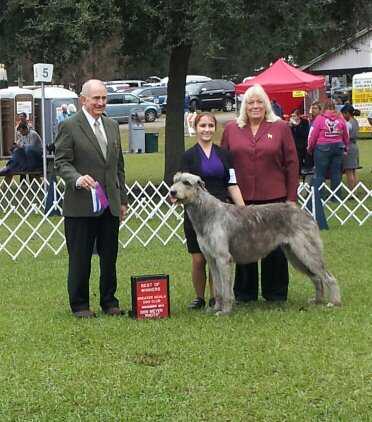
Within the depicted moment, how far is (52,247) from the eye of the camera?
11.4 m

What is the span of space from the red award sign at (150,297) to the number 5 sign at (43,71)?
9218 millimetres

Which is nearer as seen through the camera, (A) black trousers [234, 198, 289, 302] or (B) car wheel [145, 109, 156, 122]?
(A) black trousers [234, 198, 289, 302]

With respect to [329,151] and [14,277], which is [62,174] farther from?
[329,151]

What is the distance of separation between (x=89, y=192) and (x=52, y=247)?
4.67 meters

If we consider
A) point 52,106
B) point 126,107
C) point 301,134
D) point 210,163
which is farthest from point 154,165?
point 126,107

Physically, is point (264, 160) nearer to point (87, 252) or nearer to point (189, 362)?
point (87, 252)

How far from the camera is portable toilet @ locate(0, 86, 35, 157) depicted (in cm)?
2553

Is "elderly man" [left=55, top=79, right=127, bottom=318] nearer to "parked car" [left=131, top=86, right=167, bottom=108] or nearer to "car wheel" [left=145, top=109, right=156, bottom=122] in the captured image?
"car wheel" [left=145, top=109, right=156, bottom=122]

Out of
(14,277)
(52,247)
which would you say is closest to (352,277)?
(14,277)

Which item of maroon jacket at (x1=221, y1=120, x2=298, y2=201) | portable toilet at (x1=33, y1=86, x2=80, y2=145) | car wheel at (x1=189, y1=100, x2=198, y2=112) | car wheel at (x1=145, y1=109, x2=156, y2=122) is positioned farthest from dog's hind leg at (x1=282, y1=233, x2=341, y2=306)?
car wheel at (x1=189, y1=100, x2=198, y2=112)

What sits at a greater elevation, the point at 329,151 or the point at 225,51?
the point at 225,51

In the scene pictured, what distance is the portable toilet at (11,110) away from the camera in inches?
1005

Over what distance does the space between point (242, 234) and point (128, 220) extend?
653 cm

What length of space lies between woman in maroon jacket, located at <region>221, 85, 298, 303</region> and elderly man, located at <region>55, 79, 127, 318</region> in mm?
1028
